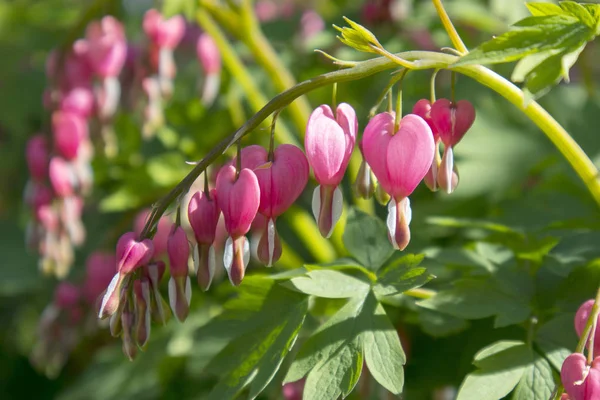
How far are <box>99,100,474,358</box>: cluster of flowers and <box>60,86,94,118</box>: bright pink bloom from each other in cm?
87

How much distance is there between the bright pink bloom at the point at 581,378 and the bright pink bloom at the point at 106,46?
1277 millimetres

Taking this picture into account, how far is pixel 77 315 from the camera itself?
178cm

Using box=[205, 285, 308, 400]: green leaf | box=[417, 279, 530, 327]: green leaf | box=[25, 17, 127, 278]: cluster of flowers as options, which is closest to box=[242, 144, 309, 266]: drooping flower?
box=[205, 285, 308, 400]: green leaf

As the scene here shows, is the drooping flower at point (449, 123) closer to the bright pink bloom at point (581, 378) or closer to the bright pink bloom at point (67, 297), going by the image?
the bright pink bloom at point (581, 378)

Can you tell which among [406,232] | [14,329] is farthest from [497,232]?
[14,329]

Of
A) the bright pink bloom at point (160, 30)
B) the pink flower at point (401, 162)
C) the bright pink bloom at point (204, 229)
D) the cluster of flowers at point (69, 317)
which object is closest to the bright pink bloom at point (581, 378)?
the pink flower at point (401, 162)

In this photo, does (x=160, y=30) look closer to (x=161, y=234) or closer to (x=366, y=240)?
(x=161, y=234)

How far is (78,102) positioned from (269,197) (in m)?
0.95

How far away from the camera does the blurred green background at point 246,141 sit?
155 centimetres

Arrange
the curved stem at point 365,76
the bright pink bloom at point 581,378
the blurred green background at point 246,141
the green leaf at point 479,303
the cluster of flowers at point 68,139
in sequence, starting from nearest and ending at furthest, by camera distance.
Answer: the bright pink bloom at point 581,378, the curved stem at point 365,76, the green leaf at point 479,303, the blurred green background at point 246,141, the cluster of flowers at point 68,139

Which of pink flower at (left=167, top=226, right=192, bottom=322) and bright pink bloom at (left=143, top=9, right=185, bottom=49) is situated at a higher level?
bright pink bloom at (left=143, top=9, right=185, bottom=49)

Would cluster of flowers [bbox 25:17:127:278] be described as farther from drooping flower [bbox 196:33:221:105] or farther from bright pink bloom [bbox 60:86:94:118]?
drooping flower [bbox 196:33:221:105]

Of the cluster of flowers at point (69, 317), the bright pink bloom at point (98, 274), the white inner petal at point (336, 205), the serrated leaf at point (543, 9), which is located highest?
the serrated leaf at point (543, 9)

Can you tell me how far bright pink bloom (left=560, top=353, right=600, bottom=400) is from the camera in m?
0.81
